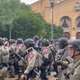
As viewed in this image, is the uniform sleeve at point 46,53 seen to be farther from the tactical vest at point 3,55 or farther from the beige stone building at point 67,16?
the beige stone building at point 67,16

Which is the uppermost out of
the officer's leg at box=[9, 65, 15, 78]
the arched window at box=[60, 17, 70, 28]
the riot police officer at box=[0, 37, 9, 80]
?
the arched window at box=[60, 17, 70, 28]

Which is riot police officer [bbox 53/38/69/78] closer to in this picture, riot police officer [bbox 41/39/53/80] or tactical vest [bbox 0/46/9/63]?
riot police officer [bbox 41/39/53/80]

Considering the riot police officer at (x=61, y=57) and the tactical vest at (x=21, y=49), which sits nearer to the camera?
the riot police officer at (x=61, y=57)

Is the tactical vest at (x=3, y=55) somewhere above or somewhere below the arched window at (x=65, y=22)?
below

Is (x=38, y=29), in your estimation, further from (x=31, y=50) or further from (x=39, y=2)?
(x=31, y=50)

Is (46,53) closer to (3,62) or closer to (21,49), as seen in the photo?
(3,62)

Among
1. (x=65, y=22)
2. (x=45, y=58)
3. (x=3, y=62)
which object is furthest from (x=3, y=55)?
(x=65, y=22)

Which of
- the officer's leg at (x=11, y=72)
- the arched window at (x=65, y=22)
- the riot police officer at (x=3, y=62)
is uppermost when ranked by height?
the arched window at (x=65, y=22)

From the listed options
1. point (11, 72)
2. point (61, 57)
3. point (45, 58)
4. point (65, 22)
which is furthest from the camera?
point (65, 22)

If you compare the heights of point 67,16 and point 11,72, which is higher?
point 67,16

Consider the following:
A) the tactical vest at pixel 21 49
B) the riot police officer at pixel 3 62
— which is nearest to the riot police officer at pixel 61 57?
the riot police officer at pixel 3 62

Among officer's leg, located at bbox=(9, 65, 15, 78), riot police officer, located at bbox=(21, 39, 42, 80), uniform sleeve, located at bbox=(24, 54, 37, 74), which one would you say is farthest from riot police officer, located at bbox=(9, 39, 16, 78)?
uniform sleeve, located at bbox=(24, 54, 37, 74)

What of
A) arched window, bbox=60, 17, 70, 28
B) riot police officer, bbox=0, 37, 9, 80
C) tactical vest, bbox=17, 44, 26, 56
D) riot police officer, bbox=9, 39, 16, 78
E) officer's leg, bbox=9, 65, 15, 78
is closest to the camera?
riot police officer, bbox=0, 37, 9, 80

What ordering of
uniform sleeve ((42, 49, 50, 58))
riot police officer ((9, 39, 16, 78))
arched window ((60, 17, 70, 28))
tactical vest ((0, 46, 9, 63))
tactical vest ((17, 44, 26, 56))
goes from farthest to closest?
1. arched window ((60, 17, 70, 28))
2. riot police officer ((9, 39, 16, 78))
3. tactical vest ((17, 44, 26, 56))
4. uniform sleeve ((42, 49, 50, 58))
5. tactical vest ((0, 46, 9, 63))
